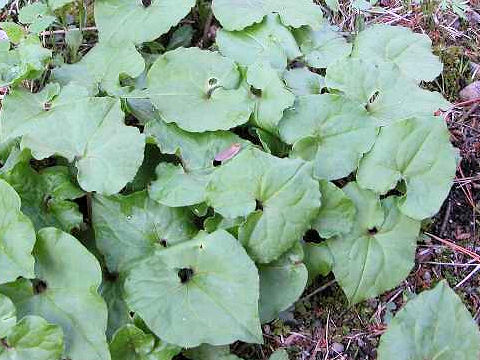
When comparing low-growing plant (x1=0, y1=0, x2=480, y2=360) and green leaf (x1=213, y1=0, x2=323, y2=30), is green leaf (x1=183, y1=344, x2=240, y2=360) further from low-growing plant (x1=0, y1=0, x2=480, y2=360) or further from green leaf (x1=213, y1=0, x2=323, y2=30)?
green leaf (x1=213, y1=0, x2=323, y2=30)

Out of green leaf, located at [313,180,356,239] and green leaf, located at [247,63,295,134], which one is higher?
Result: green leaf, located at [247,63,295,134]

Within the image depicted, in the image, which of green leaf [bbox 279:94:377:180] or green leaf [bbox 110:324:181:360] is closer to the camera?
green leaf [bbox 110:324:181:360]

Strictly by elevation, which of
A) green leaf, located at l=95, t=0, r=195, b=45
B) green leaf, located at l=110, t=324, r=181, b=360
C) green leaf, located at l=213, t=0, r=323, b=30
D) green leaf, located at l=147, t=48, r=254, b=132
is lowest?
green leaf, located at l=110, t=324, r=181, b=360

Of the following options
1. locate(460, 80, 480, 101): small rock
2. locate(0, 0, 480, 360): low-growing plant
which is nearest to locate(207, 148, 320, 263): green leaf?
locate(0, 0, 480, 360): low-growing plant

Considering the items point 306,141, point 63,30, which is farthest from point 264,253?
point 63,30

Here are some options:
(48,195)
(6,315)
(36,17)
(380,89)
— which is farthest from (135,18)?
(6,315)

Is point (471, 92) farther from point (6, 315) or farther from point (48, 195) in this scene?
point (6, 315)

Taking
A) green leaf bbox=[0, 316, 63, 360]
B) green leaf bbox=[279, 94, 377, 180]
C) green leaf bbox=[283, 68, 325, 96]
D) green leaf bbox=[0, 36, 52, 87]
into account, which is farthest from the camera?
green leaf bbox=[283, 68, 325, 96]

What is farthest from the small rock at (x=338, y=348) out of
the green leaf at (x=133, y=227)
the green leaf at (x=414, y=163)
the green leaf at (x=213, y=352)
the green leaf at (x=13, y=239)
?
the green leaf at (x=13, y=239)

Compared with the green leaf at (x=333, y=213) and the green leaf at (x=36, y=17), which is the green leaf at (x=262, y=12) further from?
the green leaf at (x=333, y=213)
